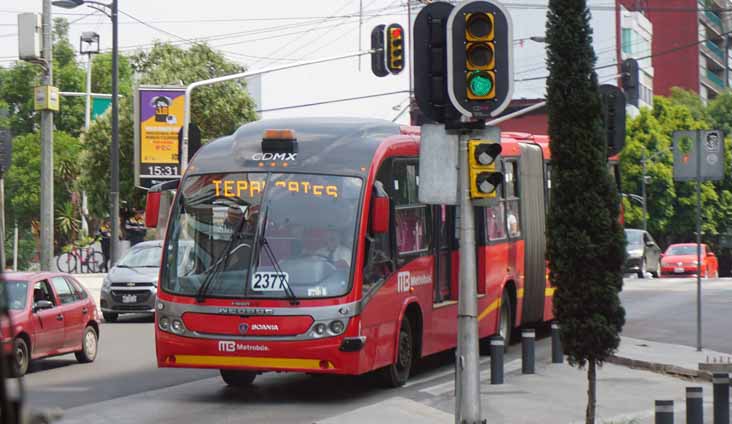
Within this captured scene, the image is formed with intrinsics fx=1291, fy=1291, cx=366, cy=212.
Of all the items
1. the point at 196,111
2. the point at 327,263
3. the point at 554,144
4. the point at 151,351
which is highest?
the point at 196,111

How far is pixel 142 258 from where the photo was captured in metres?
27.9

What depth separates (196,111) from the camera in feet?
161

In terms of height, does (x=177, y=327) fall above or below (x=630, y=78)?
below

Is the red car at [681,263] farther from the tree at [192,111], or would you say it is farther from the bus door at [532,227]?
the bus door at [532,227]

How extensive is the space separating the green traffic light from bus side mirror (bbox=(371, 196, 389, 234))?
3.33 meters

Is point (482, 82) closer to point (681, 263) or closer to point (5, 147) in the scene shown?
point (5, 147)

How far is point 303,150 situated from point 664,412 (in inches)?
245

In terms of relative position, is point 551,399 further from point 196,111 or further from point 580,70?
point 196,111

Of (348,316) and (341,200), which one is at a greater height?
(341,200)

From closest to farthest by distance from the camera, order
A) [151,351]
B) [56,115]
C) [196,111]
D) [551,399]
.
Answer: [551,399], [151,351], [196,111], [56,115]

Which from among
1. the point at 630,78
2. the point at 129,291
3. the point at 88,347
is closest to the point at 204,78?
the point at 630,78

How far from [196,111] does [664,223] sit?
3682cm

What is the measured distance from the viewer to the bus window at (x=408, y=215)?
1493 centimetres

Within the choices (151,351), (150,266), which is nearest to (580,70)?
(151,351)
